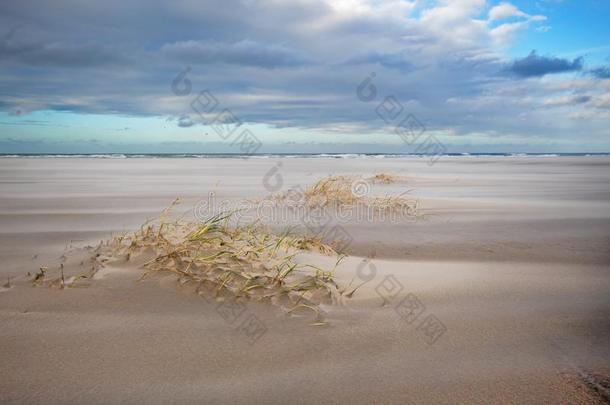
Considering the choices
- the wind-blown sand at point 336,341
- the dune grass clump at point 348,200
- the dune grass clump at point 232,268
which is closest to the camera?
the wind-blown sand at point 336,341

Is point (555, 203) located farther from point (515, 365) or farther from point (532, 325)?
point (515, 365)

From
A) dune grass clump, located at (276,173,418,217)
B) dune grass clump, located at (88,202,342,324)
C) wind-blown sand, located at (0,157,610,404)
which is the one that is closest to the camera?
wind-blown sand, located at (0,157,610,404)

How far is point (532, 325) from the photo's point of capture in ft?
7.63

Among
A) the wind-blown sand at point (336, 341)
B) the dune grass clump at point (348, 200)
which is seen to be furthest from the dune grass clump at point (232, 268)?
the dune grass clump at point (348, 200)

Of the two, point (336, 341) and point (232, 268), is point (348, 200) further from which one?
point (336, 341)

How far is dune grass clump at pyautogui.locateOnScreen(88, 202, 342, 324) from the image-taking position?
8.21 ft

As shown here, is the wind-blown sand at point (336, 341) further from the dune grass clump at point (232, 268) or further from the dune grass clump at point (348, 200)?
the dune grass clump at point (348, 200)

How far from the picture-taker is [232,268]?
266 centimetres

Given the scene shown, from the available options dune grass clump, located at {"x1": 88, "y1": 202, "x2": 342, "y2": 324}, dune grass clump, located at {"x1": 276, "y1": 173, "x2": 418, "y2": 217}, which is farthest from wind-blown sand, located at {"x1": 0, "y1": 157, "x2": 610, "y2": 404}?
dune grass clump, located at {"x1": 276, "y1": 173, "x2": 418, "y2": 217}

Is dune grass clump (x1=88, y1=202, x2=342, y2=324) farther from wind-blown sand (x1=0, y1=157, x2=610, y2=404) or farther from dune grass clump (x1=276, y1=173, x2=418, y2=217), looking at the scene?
dune grass clump (x1=276, y1=173, x2=418, y2=217)

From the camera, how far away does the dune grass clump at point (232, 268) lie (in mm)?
2504

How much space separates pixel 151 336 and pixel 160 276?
64 cm

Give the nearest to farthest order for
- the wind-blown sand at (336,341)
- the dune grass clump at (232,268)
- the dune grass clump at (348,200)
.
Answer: the wind-blown sand at (336,341) → the dune grass clump at (232,268) → the dune grass clump at (348,200)

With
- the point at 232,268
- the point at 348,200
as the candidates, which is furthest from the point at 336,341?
the point at 348,200
